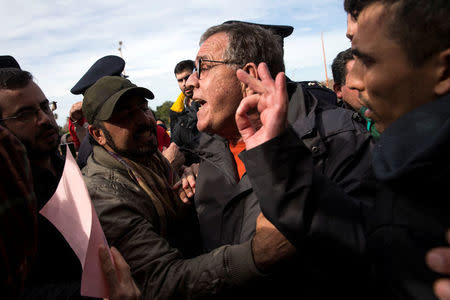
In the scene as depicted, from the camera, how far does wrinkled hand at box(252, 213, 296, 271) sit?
147 centimetres

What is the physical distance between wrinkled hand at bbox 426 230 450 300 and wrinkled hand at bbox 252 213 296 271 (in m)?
0.66

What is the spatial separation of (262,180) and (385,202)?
1.42 ft

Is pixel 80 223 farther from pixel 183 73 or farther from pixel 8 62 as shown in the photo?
pixel 183 73

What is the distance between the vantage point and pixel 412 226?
0.98 m

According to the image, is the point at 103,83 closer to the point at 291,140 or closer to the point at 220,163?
the point at 220,163

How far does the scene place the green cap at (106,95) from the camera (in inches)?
89.0

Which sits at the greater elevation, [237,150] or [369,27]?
[369,27]

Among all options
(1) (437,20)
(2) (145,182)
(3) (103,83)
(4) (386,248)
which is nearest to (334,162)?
(4) (386,248)

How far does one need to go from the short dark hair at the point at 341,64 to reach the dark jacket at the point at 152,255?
3.62 m

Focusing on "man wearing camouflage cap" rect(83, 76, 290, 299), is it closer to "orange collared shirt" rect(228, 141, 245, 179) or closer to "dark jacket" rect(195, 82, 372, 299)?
"dark jacket" rect(195, 82, 372, 299)

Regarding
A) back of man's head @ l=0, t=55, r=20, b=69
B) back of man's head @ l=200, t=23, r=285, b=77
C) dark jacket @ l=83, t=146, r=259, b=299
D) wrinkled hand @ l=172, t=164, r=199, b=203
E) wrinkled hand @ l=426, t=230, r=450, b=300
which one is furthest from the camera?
back of man's head @ l=0, t=55, r=20, b=69

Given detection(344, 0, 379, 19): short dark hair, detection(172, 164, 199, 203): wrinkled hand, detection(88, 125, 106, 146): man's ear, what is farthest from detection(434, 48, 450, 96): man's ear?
detection(88, 125, 106, 146): man's ear

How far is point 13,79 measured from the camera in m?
2.25

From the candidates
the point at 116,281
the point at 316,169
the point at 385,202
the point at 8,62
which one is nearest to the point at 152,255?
the point at 116,281
